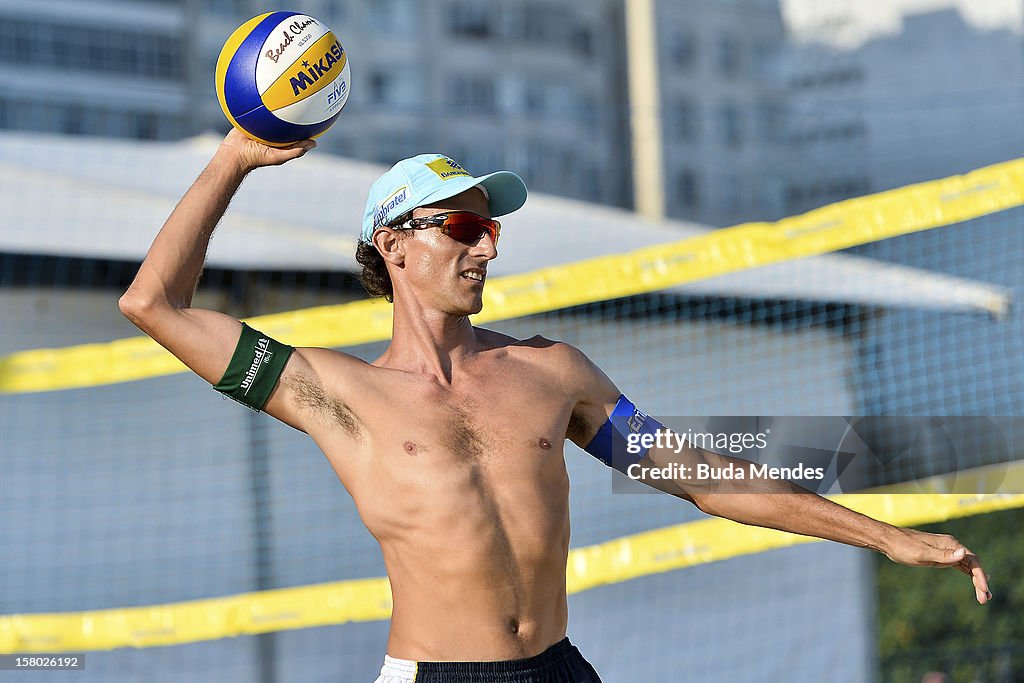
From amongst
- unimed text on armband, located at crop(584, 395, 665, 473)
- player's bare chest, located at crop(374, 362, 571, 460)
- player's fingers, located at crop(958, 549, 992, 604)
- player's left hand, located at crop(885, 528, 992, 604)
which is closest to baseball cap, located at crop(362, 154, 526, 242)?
player's bare chest, located at crop(374, 362, 571, 460)

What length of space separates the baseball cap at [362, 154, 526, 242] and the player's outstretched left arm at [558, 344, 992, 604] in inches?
15.3

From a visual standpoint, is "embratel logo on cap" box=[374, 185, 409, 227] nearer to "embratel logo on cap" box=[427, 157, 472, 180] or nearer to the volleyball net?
"embratel logo on cap" box=[427, 157, 472, 180]

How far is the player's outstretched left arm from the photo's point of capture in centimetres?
276

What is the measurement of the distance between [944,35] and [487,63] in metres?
21.3

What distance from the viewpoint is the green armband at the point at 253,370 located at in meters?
2.63

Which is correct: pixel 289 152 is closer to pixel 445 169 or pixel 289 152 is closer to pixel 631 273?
pixel 445 169

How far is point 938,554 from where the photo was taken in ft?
8.85

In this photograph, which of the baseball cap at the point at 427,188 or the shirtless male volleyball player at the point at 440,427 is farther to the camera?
the baseball cap at the point at 427,188

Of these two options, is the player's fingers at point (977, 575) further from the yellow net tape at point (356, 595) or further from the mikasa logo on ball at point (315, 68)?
the yellow net tape at point (356, 595)

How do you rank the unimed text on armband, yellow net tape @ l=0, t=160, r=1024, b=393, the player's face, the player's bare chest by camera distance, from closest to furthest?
1. the player's bare chest
2. the player's face
3. the unimed text on armband
4. yellow net tape @ l=0, t=160, r=1024, b=393

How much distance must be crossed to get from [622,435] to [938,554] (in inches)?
30.0

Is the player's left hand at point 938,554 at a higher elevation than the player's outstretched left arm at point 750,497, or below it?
below

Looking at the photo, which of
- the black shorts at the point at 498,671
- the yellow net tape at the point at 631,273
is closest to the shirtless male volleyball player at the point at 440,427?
the black shorts at the point at 498,671

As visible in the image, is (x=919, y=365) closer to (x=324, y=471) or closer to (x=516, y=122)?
(x=324, y=471)
